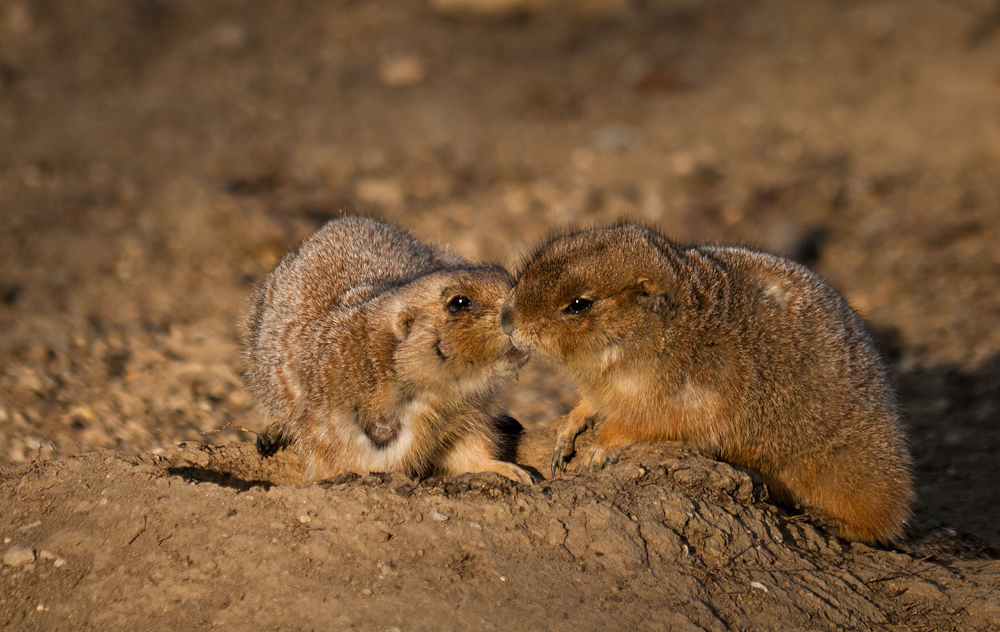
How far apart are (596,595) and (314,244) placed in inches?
163

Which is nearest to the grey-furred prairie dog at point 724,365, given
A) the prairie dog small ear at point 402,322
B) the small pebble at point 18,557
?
the prairie dog small ear at point 402,322

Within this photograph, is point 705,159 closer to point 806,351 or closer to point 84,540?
point 806,351

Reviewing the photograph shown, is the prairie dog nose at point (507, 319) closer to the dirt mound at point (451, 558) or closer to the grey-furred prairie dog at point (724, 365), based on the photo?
the grey-furred prairie dog at point (724, 365)

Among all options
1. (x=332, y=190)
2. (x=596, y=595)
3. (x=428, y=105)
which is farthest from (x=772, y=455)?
(x=428, y=105)

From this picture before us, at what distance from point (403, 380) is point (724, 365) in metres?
1.84

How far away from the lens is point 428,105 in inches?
627

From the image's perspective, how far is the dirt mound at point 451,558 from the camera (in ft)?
12.9

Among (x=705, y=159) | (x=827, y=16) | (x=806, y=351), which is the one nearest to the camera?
(x=806, y=351)

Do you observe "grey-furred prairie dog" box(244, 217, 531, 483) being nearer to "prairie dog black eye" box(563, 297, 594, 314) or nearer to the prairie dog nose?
the prairie dog nose

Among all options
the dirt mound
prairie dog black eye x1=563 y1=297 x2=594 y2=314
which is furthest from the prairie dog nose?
the dirt mound

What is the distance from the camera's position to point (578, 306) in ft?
16.8

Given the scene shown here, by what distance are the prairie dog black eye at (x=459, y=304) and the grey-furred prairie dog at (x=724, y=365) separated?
0.30m

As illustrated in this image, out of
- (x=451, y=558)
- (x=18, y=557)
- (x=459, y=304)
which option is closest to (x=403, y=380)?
(x=459, y=304)

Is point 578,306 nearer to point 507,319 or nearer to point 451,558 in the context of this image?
point 507,319
